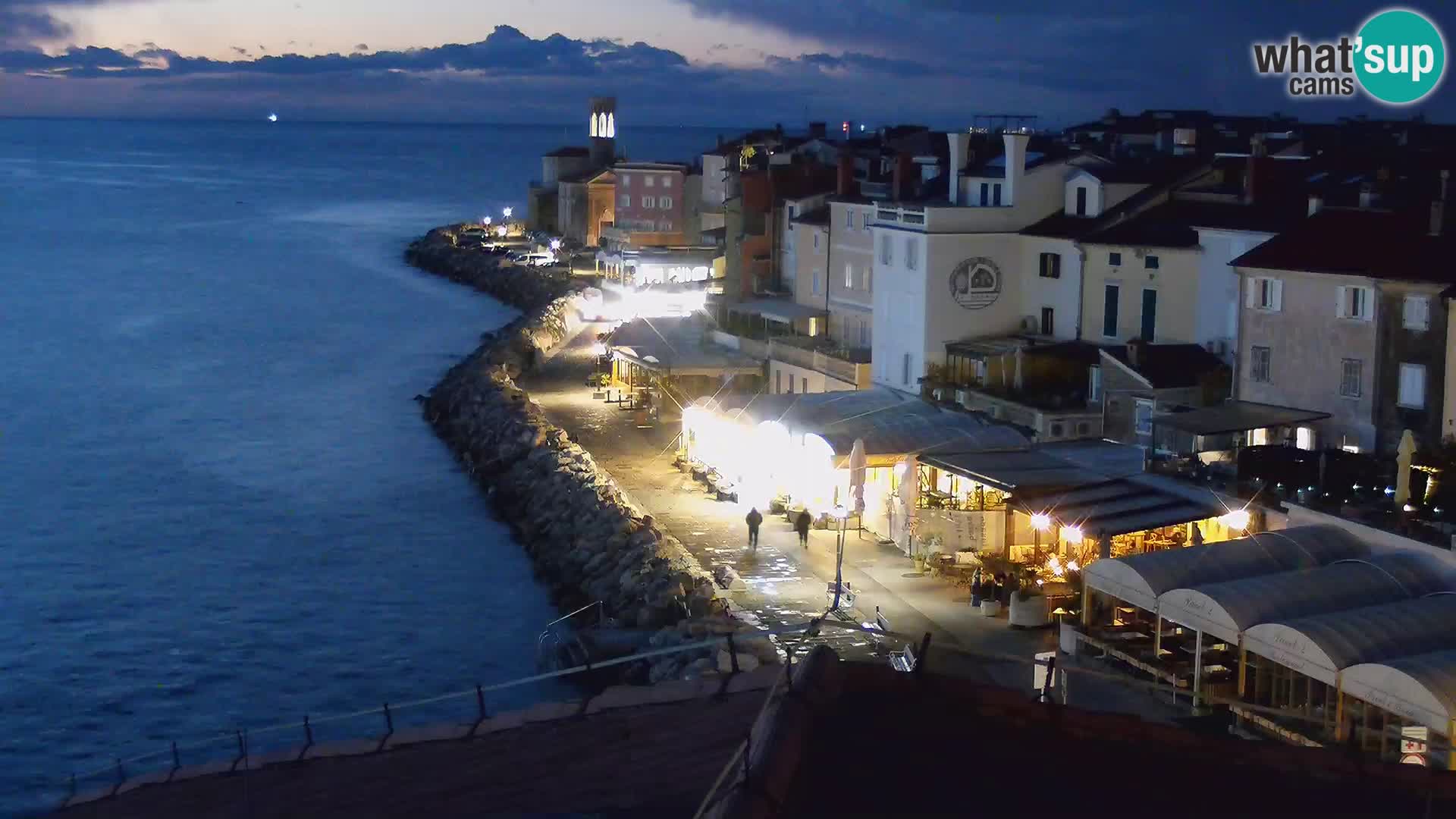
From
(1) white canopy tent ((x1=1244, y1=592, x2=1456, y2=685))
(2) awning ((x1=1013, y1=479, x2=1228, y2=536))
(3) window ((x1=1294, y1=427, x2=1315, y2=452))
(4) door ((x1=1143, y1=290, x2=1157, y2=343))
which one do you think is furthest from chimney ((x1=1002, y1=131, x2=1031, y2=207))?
(1) white canopy tent ((x1=1244, y1=592, x2=1456, y2=685))

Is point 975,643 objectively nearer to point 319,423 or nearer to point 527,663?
point 527,663

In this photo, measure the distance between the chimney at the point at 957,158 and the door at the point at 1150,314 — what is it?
417 cm

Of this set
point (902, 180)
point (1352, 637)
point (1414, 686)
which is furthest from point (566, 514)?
point (1414, 686)

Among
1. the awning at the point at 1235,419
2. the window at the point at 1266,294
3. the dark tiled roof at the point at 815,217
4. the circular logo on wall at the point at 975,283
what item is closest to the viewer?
the awning at the point at 1235,419

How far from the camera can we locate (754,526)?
65.2ft

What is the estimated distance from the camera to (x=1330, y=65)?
22.9 m

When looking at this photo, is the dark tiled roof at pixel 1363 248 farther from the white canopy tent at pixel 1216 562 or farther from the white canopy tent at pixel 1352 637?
the white canopy tent at pixel 1352 637

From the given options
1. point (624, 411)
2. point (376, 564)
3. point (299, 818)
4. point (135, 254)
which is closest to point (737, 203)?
point (624, 411)

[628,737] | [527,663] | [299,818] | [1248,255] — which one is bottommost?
[527,663]

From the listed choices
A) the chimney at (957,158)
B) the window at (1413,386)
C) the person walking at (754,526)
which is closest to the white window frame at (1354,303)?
the window at (1413,386)

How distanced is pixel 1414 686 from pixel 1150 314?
12.9 meters

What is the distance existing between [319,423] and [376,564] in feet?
44.8

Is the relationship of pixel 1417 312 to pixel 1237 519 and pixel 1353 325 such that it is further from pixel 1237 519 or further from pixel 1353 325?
pixel 1237 519

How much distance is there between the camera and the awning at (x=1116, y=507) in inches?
650
